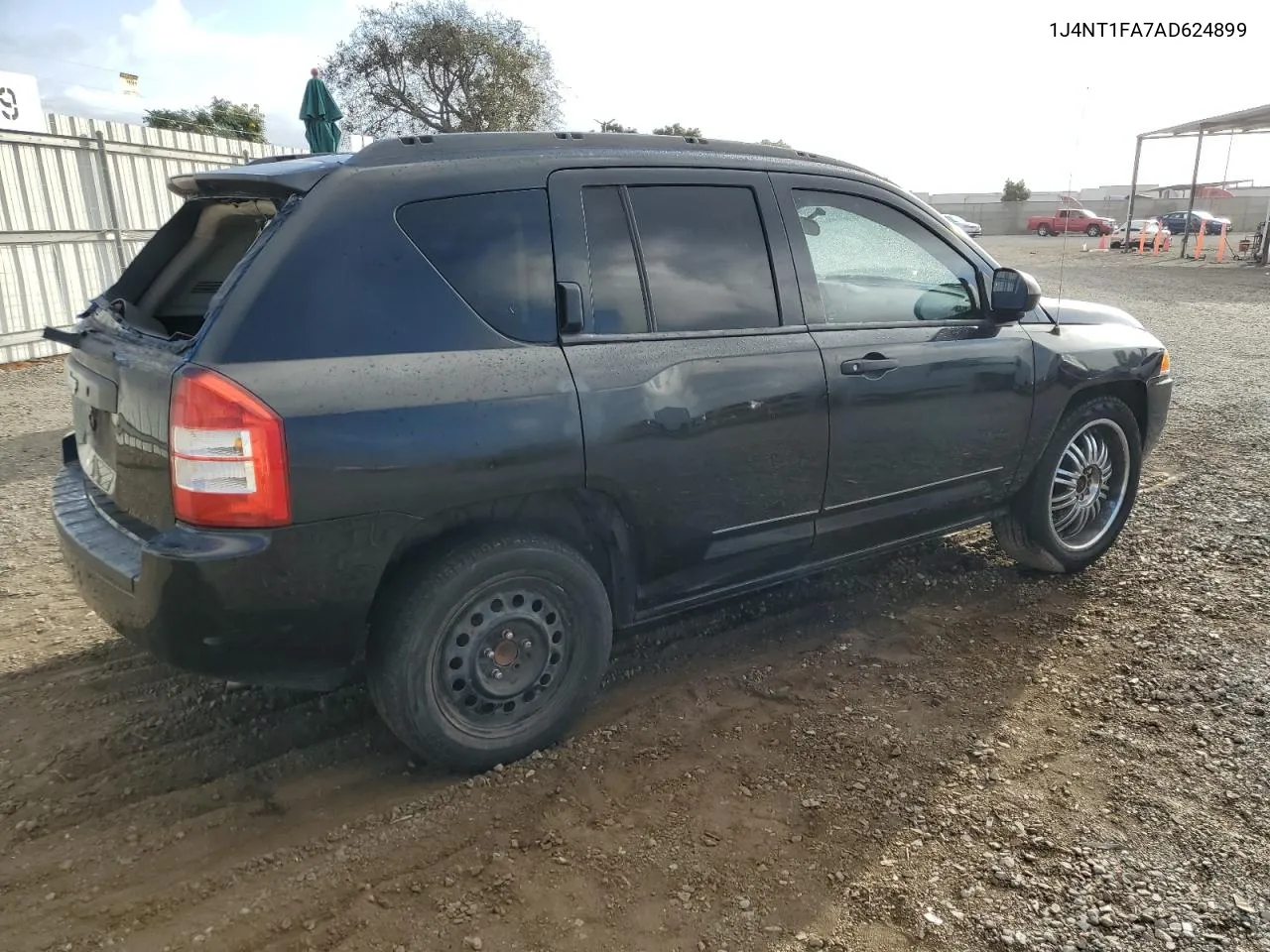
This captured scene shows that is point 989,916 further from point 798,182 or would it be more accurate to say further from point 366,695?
point 798,182

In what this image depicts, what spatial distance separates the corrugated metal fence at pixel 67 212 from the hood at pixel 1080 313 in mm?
8508

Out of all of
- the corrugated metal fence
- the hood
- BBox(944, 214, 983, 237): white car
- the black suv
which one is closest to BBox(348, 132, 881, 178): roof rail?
the black suv

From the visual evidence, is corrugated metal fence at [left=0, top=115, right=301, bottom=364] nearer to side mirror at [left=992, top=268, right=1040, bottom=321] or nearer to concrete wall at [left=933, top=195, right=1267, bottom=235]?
side mirror at [left=992, top=268, right=1040, bottom=321]

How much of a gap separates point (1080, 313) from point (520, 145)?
2.97m

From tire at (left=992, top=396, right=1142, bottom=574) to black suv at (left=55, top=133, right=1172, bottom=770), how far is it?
56 cm

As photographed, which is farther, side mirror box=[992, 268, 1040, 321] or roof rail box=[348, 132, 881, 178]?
side mirror box=[992, 268, 1040, 321]

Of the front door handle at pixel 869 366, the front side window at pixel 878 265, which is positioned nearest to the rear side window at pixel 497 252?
the front side window at pixel 878 265

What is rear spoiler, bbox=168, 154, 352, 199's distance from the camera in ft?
8.84

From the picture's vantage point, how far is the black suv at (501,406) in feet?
8.16

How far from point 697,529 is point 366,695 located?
4.58 feet

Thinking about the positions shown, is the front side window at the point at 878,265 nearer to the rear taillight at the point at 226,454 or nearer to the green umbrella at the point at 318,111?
the rear taillight at the point at 226,454

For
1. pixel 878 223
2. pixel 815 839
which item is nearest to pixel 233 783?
pixel 815 839

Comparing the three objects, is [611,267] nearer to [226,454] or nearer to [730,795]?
[226,454]

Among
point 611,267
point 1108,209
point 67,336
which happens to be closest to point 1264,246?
point 611,267
